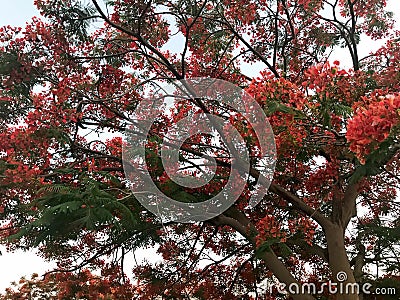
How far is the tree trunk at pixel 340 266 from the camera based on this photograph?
6.45 metres

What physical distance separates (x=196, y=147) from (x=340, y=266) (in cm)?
270

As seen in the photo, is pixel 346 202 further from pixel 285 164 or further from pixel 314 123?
pixel 314 123

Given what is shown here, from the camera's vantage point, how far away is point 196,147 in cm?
704

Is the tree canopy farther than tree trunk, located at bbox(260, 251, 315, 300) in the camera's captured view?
No

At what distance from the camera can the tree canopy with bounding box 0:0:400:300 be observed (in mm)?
4785

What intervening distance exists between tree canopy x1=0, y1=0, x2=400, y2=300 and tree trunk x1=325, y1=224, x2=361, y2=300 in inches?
0.8

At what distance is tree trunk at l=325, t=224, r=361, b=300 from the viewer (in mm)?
6453

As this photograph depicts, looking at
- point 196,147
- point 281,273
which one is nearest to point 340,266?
point 281,273

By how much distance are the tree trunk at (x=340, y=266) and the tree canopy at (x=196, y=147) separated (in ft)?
0.07

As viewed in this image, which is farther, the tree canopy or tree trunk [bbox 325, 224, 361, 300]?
tree trunk [bbox 325, 224, 361, 300]

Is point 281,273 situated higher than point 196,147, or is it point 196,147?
point 196,147

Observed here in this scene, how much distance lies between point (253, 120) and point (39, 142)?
8.63ft

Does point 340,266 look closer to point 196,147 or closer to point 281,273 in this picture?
point 281,273

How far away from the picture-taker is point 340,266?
6.58 m
